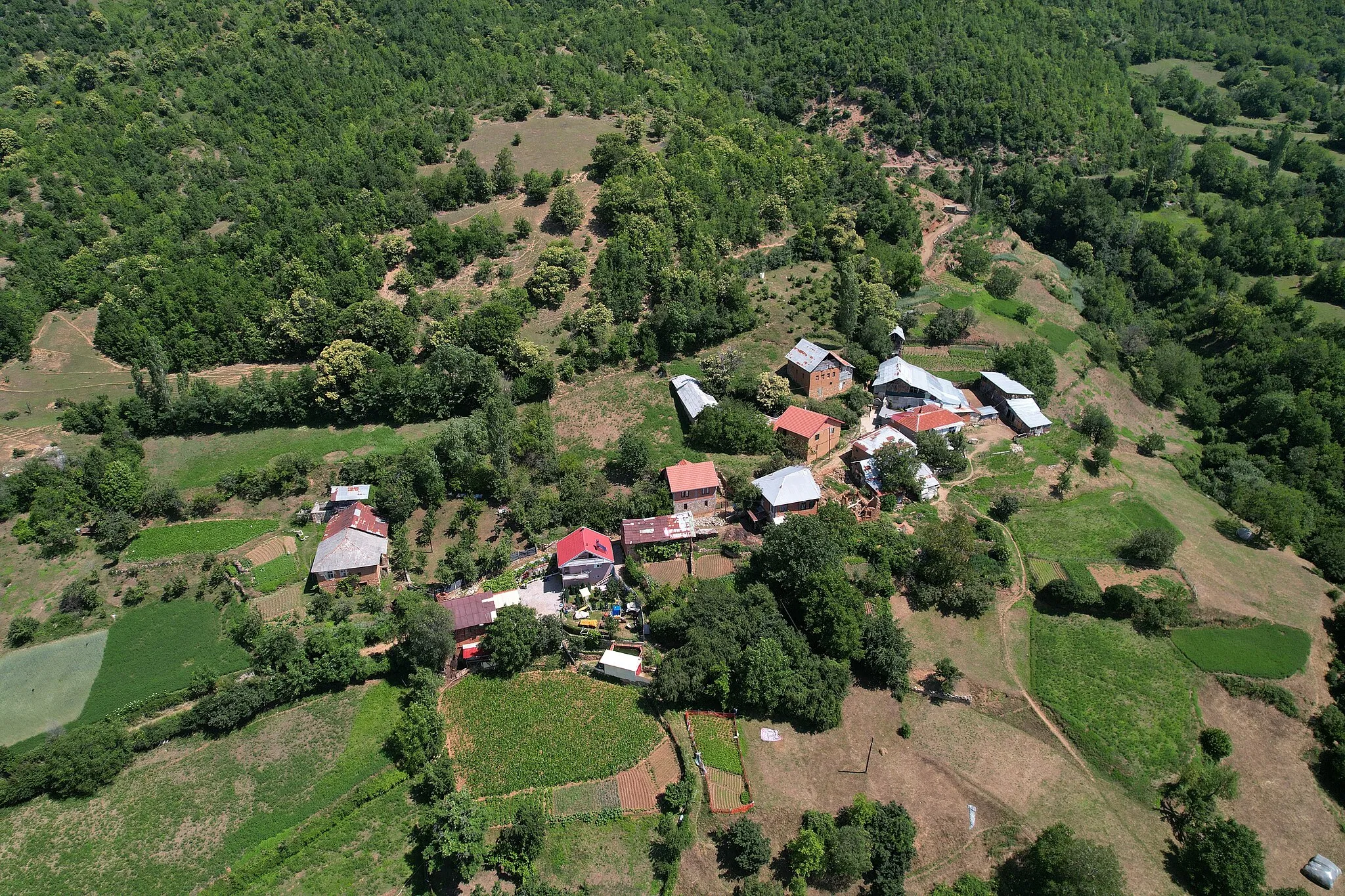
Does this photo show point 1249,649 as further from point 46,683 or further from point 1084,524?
point 46,683

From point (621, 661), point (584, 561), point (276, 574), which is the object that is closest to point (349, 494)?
point (276, 574)

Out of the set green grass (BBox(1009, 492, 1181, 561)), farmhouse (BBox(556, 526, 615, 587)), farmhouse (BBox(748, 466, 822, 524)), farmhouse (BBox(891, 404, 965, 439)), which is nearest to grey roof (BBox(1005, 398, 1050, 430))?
farmhouse (BBox(891, 404, 965, 439))

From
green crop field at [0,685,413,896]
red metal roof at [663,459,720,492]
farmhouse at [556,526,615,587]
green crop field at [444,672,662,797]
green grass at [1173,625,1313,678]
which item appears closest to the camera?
green crop field at [0,685,413,896]

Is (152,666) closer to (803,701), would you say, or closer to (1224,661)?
(803,701)

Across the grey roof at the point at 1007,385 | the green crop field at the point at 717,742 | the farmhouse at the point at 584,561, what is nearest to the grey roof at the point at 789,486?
the farmhouse at the point at 584,561

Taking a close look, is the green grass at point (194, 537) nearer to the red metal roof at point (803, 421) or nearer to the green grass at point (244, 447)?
the green grass at point (244, 447)

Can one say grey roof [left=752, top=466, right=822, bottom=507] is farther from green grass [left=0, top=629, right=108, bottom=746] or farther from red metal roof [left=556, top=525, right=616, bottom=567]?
green grass [left=0, top=629, right=108, bottom=746]

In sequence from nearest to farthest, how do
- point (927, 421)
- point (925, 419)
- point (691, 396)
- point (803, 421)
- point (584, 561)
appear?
1. point (584, 561)
2. point (803, 421)
3. point (927, 421)
4. point (925, 419)
5. point (691, 396)
